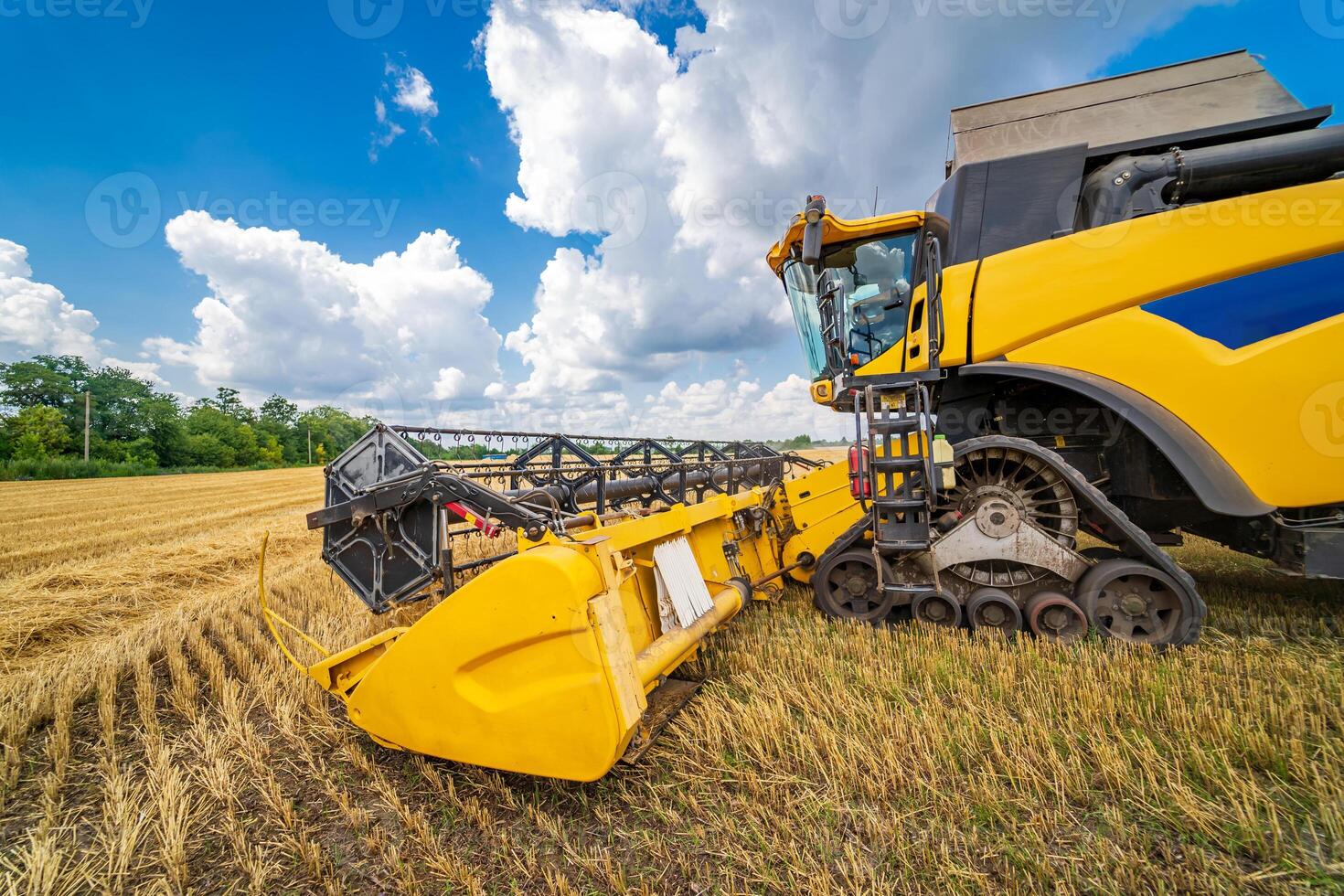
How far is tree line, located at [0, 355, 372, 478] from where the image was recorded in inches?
1266

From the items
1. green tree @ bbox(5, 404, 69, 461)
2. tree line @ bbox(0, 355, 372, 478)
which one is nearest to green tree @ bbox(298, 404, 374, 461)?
tree line @ bbox(0, 355, 372, 478)

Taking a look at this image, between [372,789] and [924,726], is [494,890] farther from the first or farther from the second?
[924,726]

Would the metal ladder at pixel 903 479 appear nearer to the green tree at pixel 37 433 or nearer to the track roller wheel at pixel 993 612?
the track roller wheel at pixel 993 612

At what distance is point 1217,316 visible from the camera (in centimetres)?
313

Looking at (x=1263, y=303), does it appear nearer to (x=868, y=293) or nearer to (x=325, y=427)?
(x=868, y=293)

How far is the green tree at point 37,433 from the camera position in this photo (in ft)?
103

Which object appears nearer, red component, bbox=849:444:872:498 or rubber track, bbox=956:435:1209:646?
rubber track, bbox=956:435:1209:646

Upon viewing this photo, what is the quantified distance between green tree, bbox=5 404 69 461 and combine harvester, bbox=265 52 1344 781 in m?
45.5

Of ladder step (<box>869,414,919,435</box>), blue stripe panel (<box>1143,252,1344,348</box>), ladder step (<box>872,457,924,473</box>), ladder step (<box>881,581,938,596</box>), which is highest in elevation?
blue stripe panel (<box>1143,252,1344,348</box>)

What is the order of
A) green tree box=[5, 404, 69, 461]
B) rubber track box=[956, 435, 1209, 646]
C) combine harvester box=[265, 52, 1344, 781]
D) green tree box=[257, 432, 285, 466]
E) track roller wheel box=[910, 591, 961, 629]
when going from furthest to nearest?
green tree box=[257, 432, 285, 466] < green tree box=[5, 404, 69, 461] < track roller wheel box=[910, 591, 961, 629] < rubber track box=[956, 435, 1209, 646] < combine harvester box=[265, 52, 1344, 781]

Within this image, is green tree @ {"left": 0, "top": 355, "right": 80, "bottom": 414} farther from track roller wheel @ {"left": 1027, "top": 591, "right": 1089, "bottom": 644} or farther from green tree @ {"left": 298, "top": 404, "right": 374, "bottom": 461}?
track roller wheel @ {"left": 1027, "top": 591, "right": 1089, "bottom": 644}

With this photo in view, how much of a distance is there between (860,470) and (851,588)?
3.09 feet

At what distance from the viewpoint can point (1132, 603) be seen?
3104 millimetres

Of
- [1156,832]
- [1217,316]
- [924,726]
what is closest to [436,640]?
[924,726]
